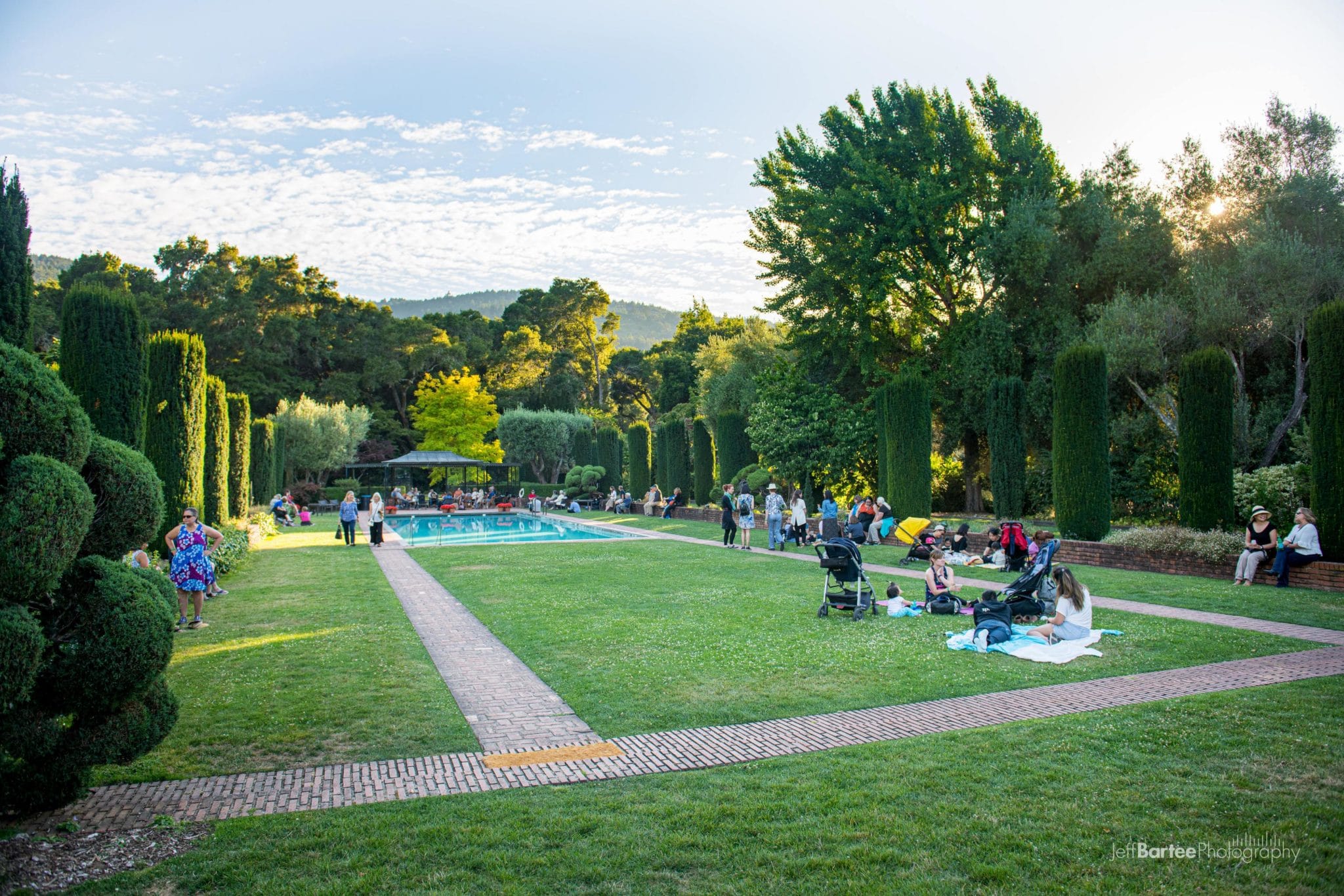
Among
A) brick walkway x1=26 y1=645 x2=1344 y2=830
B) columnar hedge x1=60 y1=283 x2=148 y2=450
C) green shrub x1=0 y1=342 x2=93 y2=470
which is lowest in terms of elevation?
brick walkway x1=26 y1=645 x2=1344 y2=830

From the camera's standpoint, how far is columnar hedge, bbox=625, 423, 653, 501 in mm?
38688

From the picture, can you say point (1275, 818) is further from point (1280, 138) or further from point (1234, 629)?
point (1280, 138)

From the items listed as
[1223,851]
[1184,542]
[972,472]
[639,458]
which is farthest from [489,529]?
[1223,851]

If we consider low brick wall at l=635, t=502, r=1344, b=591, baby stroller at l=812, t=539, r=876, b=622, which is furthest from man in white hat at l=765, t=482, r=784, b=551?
baby stroller at l=812, t=539, r=876, b=622

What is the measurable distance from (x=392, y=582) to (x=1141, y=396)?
18392 mm

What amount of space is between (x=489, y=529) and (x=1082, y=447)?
20799 mm

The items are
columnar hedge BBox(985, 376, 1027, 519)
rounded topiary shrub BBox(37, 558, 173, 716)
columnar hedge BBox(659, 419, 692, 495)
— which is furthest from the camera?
columnar hedge BBox(659, 419, 692, 495)

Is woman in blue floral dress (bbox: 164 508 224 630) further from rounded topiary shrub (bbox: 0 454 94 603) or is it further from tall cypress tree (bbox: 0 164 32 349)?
rounded topiary shrub (bbox: 0 454 94 603)

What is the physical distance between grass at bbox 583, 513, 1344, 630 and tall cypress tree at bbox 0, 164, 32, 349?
42.0ft

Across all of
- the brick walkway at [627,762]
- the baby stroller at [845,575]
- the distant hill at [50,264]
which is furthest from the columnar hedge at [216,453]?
the distant hill at [50,264]

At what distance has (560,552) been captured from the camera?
62.4 ft

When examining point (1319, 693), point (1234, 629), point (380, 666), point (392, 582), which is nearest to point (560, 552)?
point (392, 582)

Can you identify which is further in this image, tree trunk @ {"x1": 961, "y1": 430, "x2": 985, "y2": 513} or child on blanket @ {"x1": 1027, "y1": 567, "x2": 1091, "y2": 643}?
tree trunk @ {"x1": 961, "y1": 430, "x2": 985, "y2": 513}

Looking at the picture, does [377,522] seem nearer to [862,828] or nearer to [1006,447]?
[1006,447]
